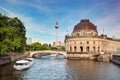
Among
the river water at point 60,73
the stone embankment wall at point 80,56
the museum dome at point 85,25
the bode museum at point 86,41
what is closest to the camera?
the river water at point 60,73

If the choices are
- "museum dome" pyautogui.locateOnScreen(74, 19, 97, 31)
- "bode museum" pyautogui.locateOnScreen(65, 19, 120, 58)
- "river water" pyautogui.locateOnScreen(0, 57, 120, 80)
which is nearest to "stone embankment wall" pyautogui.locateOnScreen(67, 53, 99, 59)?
"bode museum" pyautogui.locateOnScreen(65, 19, 120, 58)

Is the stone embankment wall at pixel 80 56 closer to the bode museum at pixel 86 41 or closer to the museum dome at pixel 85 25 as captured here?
the bode museum at pixel 86 41

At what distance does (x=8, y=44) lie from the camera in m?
77.2

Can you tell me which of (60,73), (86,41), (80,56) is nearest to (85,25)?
(86,41)

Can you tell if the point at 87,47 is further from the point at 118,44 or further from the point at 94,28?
the point at 118,44

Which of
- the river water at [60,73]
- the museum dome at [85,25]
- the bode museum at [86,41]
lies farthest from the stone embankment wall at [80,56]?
the river water at [60,73]

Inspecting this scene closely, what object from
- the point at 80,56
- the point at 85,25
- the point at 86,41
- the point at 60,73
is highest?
the point at 85,25

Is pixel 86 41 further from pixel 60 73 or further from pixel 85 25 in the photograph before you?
pixel 60 73

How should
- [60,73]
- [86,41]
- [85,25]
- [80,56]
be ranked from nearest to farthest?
[60,73]
[80,56]
[86,41]
[85,25]

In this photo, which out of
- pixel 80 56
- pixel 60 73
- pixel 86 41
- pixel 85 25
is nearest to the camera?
pixel 60 73

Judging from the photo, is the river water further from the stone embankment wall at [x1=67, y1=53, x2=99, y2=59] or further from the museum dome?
the museum dome

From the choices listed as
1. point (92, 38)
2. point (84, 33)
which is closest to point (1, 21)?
point (92, 38)

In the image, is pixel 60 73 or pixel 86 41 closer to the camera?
pixel 60 73

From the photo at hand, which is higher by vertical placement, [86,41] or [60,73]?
[86,41]
